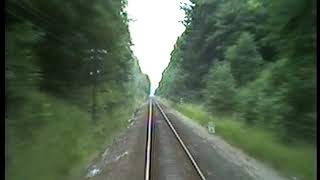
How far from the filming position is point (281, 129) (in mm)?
19062

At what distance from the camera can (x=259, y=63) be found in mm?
33906

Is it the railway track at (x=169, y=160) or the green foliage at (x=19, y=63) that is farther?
the railway track at (x=169, y=160)

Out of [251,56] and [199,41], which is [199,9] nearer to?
[199,41]

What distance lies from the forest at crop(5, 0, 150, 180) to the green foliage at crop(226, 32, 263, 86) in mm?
7165

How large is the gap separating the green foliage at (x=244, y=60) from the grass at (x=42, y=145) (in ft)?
50.8

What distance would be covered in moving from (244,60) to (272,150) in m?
15.9

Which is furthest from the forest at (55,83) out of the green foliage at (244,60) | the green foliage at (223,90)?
the green foliage at (244,60)

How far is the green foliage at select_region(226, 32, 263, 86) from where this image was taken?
33438mm

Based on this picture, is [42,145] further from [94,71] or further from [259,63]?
[259,63]

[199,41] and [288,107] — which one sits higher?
[199,41]

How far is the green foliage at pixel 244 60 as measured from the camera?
33.4m

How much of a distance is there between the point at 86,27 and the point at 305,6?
9600 mm

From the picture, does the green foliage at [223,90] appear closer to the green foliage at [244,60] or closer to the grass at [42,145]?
the green foliage at [244,60]
